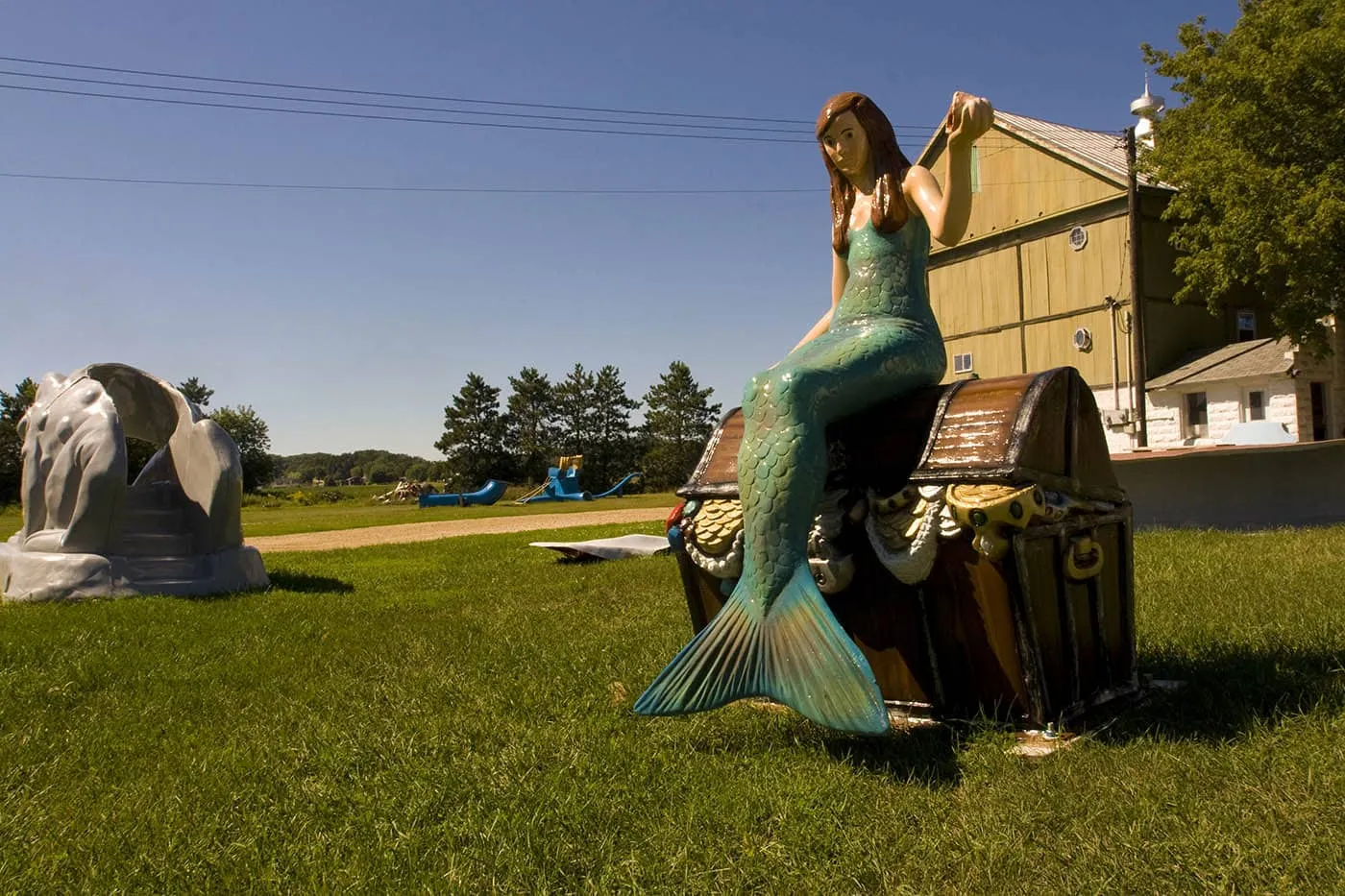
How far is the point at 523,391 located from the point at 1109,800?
46.8 meters

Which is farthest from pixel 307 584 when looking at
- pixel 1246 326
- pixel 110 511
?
pixel 1246 326

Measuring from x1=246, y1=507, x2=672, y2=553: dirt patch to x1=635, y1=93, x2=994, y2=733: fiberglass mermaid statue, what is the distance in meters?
11.9

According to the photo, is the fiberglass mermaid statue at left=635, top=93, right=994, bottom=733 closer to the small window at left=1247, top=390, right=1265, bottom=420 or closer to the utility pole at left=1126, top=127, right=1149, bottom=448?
the utility pole at left=1126, top=127, right=1149, bottom=448

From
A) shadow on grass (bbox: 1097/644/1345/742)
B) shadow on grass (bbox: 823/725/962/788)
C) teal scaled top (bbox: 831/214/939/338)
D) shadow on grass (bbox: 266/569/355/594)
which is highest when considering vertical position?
teal scaled top (bbox: 831/214/939/338)

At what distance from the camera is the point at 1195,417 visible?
18.4 metres

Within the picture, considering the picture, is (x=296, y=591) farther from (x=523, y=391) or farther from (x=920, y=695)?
(x=523, y=391)

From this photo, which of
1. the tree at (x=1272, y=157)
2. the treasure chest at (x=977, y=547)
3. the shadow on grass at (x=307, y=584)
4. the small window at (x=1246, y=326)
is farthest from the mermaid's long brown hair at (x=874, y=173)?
the small window at (x=1246, y=326)

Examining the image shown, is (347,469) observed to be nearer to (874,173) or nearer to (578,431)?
(578,431)

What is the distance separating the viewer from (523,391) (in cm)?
4825

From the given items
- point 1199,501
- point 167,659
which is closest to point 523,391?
point 1199,501

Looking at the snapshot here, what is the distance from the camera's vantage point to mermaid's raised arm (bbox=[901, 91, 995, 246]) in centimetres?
304

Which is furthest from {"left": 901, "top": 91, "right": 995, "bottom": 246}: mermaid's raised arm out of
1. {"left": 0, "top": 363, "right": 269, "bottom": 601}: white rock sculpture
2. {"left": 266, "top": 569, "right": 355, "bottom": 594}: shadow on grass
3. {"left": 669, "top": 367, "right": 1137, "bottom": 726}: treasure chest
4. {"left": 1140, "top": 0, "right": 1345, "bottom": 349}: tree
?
{"left": 1140, "top": 0, "right": 1345, "bottom": 349}: tree

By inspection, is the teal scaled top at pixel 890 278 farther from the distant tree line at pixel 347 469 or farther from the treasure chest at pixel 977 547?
the distant tree line at pixel 347 469

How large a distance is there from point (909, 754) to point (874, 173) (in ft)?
6.69
